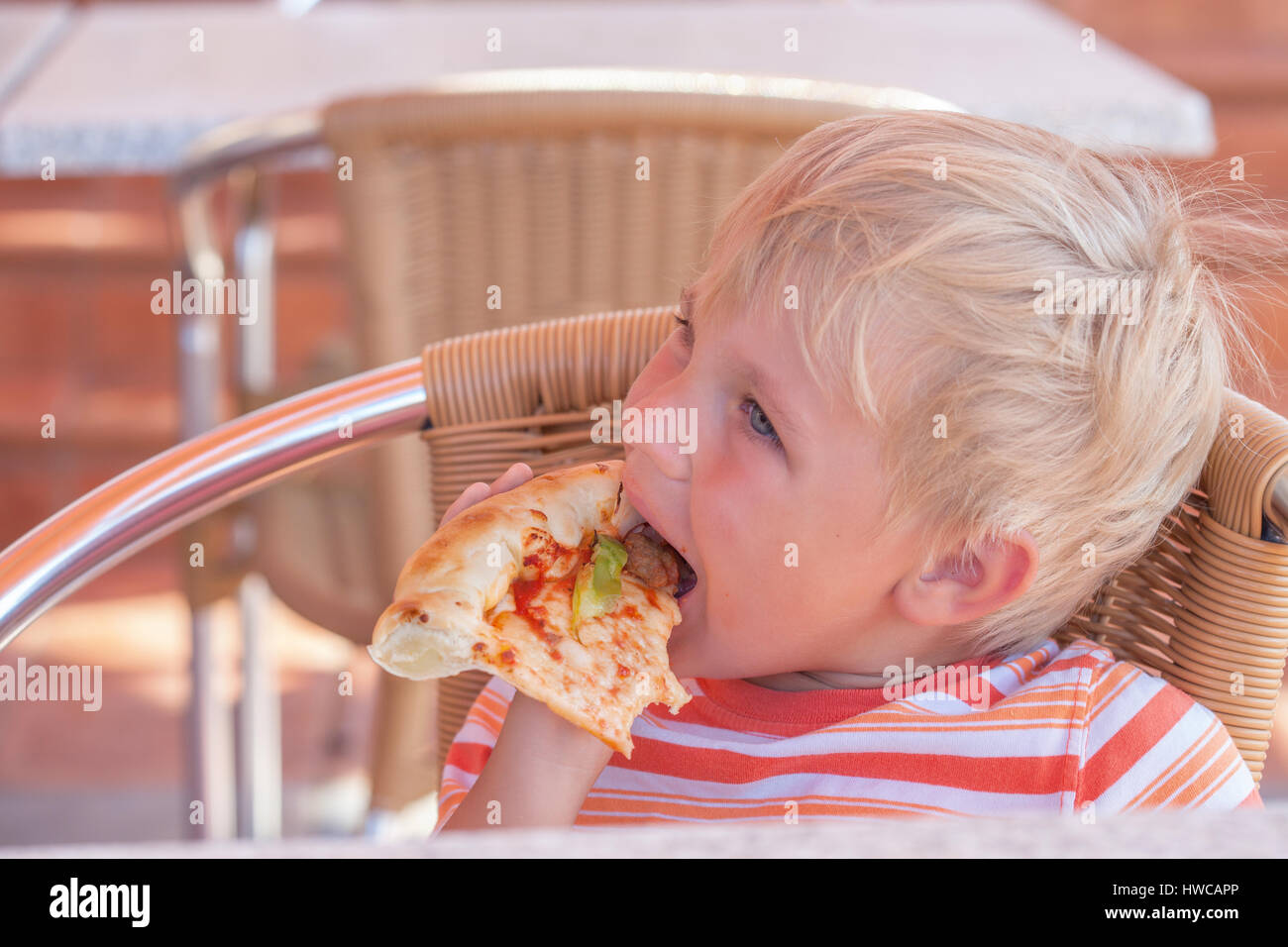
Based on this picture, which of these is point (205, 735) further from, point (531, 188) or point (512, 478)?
point (512, 478)

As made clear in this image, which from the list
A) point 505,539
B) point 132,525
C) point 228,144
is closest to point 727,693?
point 505,539

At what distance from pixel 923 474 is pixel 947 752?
0.19 m

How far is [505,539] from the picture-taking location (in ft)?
2.71

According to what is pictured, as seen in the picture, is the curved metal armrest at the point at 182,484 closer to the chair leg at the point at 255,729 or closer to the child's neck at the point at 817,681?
the child's neck at the point at 817,681

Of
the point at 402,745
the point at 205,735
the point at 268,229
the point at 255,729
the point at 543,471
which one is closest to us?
the point at 543,471

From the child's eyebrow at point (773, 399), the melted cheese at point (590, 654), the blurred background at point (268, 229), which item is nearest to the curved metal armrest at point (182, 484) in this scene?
the melted cheese at point (590, 654)

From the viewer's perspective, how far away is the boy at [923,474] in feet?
2.62

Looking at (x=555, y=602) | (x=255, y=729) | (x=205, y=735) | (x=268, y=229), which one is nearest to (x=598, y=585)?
(x=555, y=602)

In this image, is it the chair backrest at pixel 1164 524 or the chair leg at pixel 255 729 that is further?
the chair leg at pixel 255 729

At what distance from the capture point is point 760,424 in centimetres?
82

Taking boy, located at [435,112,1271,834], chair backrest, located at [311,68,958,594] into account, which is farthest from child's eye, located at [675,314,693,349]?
chair backrest, located at [311,68,958,594]

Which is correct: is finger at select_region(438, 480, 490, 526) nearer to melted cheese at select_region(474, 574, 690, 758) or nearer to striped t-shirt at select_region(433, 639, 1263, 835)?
melted cheese at select_region(474, 574, 690, 758)
